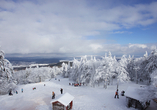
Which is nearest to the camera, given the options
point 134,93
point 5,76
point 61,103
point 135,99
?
point 61,103

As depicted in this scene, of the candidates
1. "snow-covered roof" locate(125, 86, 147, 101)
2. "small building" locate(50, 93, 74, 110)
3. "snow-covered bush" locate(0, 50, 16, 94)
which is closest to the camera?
"small building" locate(50, 93, 74, 110)

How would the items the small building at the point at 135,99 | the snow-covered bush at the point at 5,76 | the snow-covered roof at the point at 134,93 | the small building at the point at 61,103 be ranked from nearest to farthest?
the small building at the point at 61,103 < the small building at the point at 135,99 < the snow-covered roof at the point at 134,93 < the snow-covered bush at the point at 5,76

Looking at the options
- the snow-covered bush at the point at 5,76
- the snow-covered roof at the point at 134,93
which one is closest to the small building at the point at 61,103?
the snow-covered roof at the point at 134,93

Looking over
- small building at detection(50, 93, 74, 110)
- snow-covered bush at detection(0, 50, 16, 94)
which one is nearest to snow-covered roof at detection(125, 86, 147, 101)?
small building at detection(50, 93, 74, 110)

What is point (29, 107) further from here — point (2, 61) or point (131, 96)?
point (131, 96)

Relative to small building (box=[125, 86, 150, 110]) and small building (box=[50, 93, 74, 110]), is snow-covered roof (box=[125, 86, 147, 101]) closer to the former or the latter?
small building (box=[125, 86, 150, 110])

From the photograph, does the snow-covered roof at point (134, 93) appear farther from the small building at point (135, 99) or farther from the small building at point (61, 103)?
the small building at point (61, 103)

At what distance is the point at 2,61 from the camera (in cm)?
2059

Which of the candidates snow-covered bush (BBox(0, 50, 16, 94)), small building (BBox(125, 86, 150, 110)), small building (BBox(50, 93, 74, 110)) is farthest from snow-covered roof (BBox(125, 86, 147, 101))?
snow-covered bush (BBox(0, 50, 16, 94))

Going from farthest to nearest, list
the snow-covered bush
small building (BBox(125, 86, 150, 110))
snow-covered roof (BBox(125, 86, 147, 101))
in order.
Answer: the snow-covered bush → snow-covered roof (BBox(125, 86, 147, 101)) → small building (BBox(125, 86, 150, 110))

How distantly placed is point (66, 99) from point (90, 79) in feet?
58.1

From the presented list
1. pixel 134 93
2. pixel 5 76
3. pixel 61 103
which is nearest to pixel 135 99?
pixel 134 93

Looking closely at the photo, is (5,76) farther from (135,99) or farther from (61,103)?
(135,99)

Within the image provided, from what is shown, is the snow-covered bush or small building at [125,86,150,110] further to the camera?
the snow-covered bush
